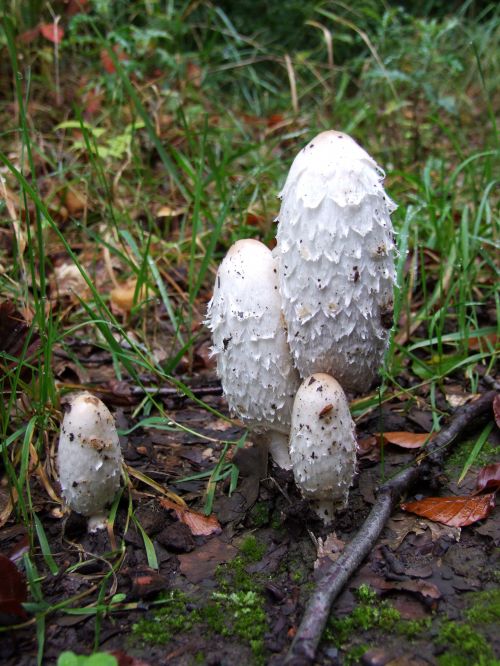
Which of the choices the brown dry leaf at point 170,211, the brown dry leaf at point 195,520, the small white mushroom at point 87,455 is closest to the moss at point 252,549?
the brown dry leaf at point 195,520

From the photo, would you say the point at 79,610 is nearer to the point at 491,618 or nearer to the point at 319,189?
the point at 491,618

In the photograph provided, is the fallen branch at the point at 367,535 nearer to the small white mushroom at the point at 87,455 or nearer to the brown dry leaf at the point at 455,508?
the brown dry leaf at the point at 455,508

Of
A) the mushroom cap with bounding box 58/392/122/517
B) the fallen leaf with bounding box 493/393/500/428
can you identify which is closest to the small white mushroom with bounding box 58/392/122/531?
the mushroom cap with bounding box 58/392/122/517

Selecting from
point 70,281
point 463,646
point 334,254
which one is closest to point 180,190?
point 70,281

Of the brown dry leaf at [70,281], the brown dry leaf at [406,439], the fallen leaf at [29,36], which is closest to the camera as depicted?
the brown dry leaf at [406,439]

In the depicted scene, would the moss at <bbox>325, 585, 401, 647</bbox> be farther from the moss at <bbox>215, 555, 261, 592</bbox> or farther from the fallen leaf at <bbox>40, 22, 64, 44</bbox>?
the fallen leaf at <bbox>40, 22, 64, 44</bbox>

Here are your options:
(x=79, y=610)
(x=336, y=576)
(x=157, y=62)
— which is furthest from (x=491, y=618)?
(x=157, y=62)
